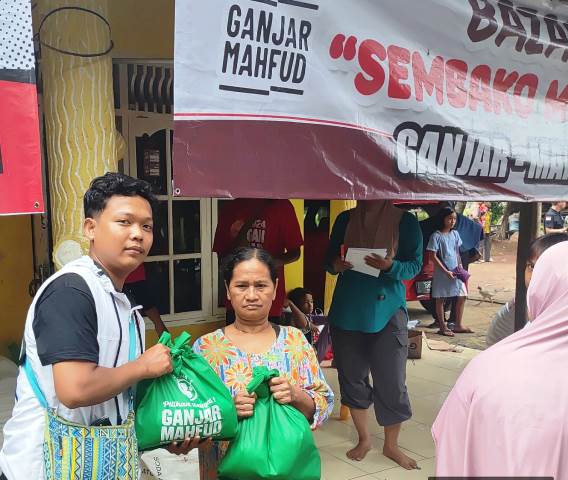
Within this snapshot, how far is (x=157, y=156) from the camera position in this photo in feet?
16.1

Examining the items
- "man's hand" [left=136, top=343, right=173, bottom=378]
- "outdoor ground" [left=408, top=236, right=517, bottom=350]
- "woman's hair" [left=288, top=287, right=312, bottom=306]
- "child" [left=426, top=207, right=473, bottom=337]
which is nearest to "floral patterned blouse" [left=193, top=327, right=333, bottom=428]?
"man's hand" [left=136, top=343, right=173, bottom=378]

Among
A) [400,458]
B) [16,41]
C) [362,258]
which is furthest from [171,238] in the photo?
[16,41]

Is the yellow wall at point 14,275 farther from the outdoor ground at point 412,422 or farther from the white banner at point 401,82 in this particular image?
the white banner at point 401,82

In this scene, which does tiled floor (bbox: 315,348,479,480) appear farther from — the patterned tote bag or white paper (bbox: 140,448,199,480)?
the patterned tote bag

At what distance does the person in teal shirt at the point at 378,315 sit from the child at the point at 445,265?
4.24 meters

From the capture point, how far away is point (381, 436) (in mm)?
4152

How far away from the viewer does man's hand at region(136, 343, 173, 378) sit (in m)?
1.66

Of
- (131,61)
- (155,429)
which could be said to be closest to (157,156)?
(131,61)

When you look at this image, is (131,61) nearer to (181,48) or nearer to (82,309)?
(181,48)

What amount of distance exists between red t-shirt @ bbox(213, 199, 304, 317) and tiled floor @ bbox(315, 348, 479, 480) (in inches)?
48.4

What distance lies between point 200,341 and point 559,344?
1.34m

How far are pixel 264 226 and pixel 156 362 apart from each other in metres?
2.21

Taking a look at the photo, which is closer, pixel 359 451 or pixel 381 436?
pixel 359 451

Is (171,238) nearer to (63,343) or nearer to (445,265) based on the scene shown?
(63,343)
